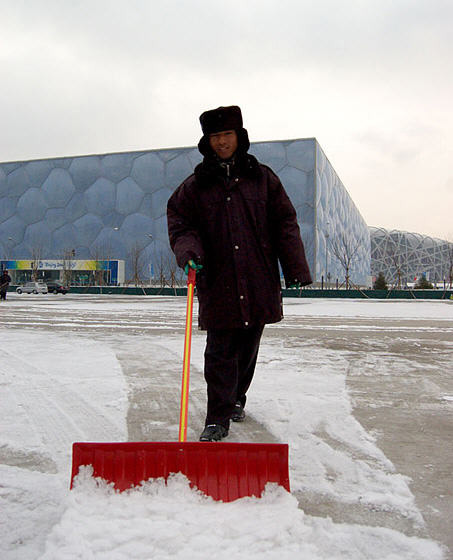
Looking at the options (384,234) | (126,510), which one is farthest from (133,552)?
(384,234)

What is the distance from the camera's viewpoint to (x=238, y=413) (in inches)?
106

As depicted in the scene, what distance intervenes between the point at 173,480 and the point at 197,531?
27cm

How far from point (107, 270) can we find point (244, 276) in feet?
154

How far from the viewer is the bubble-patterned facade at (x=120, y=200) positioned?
45.1 metres

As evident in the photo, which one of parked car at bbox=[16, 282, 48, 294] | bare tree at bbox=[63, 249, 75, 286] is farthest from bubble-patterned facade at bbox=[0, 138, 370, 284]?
parked car at bbox=[16, 282, 48, 294]

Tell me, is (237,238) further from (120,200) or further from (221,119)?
(120,200)

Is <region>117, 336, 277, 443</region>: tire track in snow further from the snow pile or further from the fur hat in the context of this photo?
the fur hat

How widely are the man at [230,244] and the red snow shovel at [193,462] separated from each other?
0.69 metres

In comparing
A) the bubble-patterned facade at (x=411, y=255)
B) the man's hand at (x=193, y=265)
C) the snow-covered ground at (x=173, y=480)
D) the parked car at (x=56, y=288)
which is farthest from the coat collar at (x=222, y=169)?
the bubble-patterned facade at (x=411, y=255)

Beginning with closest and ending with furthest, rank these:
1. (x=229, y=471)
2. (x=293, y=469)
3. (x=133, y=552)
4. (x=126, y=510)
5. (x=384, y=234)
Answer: (x=133, y=552) → (x=126, y=510) → (x=229, y=471) → (x=293, y=469) → (x=384, y=234)

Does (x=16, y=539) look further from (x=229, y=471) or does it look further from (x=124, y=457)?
(x=229, y=471)

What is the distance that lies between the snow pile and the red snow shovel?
0.11ft

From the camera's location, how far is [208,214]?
8.32 feet

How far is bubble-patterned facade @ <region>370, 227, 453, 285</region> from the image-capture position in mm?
92000
